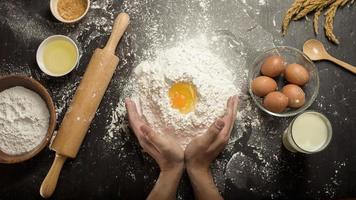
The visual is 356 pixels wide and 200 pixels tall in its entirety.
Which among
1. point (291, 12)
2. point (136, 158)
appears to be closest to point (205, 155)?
point (136, 158)

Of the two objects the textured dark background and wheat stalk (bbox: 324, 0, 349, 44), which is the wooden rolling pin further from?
wheat stalk (bbox: 324, 0, 349, 44)

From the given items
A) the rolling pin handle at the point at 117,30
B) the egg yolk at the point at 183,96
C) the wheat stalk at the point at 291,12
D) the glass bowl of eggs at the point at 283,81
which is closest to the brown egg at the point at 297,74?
the glass bowl of eggs at the point at 283,81

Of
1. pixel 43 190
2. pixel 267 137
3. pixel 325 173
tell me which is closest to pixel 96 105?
pixel 43 190

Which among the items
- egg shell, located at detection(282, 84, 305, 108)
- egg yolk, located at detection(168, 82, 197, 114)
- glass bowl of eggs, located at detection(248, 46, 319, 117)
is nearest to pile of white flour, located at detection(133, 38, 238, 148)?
egg yolk, located at detection(168, 82, 197, 114)

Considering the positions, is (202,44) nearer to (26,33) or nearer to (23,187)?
(26,33)

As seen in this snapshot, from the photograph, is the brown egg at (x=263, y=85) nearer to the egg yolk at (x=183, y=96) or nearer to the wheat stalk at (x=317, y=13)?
the egg yolk at (x=183, y=96)

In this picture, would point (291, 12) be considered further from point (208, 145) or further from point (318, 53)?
point (208, 145)

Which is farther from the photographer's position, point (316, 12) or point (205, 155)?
point (316, 12)

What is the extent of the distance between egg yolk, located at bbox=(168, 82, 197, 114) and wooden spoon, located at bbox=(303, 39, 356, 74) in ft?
1.98

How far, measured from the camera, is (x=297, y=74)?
5.81 feet

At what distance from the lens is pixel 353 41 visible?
1.94 m

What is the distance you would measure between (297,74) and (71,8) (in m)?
1.13

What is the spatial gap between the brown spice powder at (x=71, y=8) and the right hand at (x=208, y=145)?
84cm

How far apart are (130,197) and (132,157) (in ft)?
0.61
